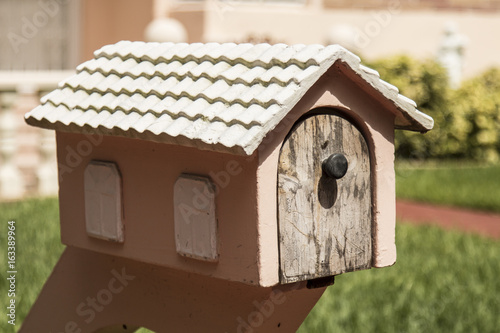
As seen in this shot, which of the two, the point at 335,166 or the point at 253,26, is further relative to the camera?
the point at 253,26

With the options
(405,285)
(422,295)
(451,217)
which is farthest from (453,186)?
(422,295)

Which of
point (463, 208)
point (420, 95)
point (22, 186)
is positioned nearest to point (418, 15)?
point (420, 95)

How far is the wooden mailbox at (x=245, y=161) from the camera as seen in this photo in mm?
1847

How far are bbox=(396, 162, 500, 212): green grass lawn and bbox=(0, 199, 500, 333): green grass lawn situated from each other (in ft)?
5.39

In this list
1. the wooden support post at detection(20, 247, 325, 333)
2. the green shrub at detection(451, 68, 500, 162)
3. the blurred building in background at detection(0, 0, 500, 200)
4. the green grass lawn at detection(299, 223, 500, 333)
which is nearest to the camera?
the wooden support post at detection(20, 247, 325, 333)

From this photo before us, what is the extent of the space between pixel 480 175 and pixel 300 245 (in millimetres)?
7440

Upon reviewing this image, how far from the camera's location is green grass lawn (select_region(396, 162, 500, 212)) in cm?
770

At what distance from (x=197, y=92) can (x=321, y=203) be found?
39 cm

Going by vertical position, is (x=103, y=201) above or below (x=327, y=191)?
below

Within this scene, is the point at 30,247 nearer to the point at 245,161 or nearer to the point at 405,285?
the point at 405,285

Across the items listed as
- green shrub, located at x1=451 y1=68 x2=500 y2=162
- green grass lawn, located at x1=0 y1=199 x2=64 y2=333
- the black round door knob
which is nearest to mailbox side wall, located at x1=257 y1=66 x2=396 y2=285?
the black round door knob

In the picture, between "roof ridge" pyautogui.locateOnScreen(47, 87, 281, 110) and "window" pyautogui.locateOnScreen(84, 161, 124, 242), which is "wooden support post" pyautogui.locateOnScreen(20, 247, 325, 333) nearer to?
"window" pyautogui.locateOnScreen(84, 161, 124, 242)

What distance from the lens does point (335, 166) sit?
1.91 metres

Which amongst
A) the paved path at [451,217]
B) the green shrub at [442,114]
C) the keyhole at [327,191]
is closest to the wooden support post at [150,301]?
the keyhole at [327,191]
